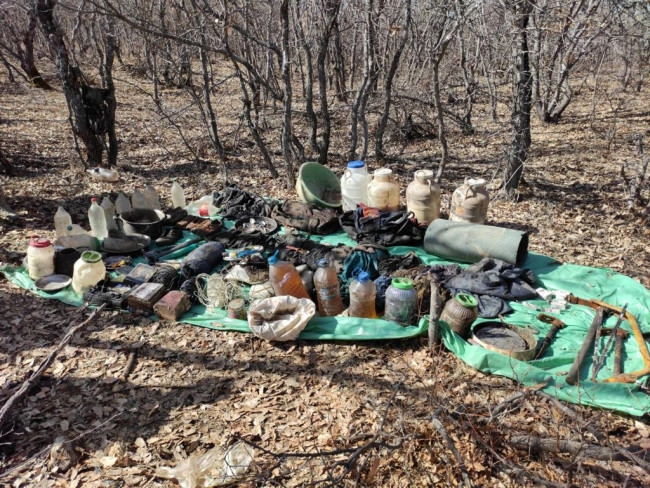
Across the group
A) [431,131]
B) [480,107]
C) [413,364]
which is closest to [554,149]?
[431,131]

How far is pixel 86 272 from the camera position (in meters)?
4.36

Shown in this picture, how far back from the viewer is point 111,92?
7.84m

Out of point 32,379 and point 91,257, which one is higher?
point 91,257

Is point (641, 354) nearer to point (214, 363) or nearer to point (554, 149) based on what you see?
point (214, 363)

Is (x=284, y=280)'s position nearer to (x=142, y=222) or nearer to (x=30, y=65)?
(x=142, y=222)

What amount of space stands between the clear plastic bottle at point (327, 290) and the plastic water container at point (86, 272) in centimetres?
207

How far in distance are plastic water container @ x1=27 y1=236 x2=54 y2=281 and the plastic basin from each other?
9.73 ft

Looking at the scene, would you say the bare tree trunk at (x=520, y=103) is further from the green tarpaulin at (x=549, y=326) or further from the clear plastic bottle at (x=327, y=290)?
the clear plastic bottle at (x=327, y=290)

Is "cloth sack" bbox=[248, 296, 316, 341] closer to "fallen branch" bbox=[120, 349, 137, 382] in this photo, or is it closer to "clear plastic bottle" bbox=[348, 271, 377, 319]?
"clear plastic bottle" bbox=[348, 271, 377, 319]

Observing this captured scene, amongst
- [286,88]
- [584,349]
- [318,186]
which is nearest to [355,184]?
[318,186]

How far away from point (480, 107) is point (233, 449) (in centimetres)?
1231

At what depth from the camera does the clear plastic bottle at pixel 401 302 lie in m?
3.81

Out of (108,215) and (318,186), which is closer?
(108,215)

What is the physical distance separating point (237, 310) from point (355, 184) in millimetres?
2517
